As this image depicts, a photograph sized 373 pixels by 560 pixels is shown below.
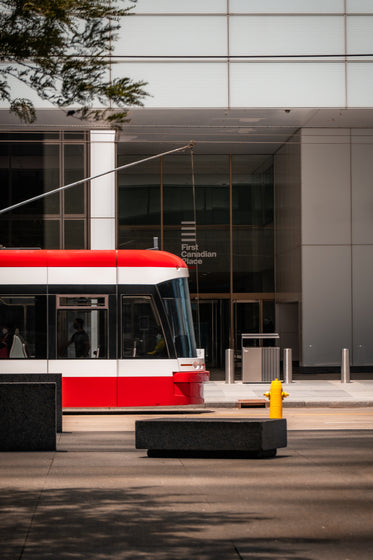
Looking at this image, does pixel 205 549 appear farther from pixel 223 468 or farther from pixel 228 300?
pixel 228 300

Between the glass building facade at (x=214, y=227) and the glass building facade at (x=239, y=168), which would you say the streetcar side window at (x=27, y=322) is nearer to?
the glass building facade at (x=239, y=168)

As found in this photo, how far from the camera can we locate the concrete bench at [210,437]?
11.6m

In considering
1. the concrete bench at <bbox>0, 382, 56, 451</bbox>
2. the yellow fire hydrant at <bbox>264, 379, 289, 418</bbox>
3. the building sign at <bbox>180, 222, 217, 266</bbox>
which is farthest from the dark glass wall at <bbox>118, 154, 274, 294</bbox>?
the concrete bench at <bbox>0, 382, 56, 451</bbox>

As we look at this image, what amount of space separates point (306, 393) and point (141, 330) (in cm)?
616

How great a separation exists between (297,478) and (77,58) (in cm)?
486

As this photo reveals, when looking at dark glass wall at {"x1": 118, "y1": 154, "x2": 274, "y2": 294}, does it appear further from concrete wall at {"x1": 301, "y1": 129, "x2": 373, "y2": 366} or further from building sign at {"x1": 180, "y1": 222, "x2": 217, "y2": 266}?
concrete wall at {"x1": 301, "y1": 129, "x2": 373, "y2": 366}

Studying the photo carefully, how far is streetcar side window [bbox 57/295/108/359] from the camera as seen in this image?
19391 millimetres

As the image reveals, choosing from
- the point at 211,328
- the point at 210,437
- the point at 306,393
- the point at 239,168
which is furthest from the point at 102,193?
the point at 210,437

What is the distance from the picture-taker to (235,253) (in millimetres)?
33688

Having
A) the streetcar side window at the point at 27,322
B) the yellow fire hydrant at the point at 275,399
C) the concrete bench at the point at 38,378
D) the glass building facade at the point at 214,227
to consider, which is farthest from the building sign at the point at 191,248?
the concrete bench at the point at 38,378

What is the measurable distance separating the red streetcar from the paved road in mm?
5652

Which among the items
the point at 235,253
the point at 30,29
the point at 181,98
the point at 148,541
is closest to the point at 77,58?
the point at 30,29

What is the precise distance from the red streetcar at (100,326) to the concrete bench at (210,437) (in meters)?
7.20

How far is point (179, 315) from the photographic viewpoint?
766 inches
